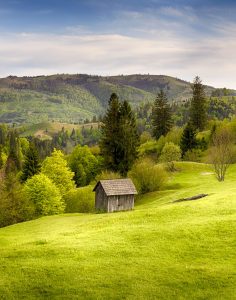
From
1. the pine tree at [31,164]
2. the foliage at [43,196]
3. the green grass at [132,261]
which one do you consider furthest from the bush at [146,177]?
the green grass at [132,261]

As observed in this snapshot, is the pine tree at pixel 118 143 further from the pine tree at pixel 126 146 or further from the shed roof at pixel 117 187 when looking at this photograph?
the shed roof at pixel 117 187

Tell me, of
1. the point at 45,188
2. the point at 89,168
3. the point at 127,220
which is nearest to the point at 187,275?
the point at 127,220

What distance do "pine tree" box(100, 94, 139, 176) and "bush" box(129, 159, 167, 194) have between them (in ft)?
6.67

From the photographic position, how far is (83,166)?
134 metres

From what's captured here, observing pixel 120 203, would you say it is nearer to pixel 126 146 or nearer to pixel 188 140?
pixel 126 146

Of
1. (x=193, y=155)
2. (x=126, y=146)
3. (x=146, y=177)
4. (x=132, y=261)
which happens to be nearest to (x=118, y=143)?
(x=126, y=146)

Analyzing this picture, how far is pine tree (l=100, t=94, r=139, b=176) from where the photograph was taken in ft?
255

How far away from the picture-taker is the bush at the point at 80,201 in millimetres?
77312

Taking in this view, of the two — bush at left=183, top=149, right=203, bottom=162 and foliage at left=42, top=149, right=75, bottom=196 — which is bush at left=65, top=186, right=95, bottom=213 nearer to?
foliage at left=42, top=149, right=75, bottom=196

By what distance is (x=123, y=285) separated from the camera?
2717 centimetres

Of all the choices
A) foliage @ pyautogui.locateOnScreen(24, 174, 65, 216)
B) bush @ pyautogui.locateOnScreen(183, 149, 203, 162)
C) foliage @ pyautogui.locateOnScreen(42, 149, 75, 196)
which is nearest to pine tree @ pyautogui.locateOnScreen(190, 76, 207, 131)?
bush @ pyautogui.locateOnScreen(183, 149, 203, 162)

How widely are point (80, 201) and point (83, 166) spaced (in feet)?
181

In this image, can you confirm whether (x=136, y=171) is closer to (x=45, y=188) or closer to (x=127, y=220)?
(x=45, y=188)

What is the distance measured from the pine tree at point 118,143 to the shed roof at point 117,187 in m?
14.1
